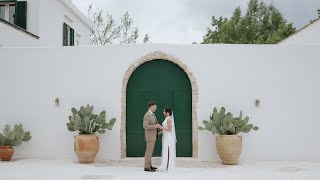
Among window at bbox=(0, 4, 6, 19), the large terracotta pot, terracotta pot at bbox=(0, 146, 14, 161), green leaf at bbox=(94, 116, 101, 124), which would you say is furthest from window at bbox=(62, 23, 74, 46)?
the large terracotta pot

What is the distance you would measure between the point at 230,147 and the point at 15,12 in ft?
33.7

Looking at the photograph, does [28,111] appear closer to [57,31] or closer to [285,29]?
[57,31]

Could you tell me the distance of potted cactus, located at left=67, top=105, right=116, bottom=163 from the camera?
33.9ft

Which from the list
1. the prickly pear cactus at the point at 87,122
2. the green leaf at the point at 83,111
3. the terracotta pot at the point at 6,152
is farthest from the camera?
the terracotta pot at the point at 6,152

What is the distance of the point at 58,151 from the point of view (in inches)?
444

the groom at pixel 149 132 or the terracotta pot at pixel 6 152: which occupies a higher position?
the groom at pixel 149 132

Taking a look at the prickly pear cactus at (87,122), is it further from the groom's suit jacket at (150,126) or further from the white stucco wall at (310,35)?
the white stucco wall at (310,35)

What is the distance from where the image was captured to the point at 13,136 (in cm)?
1073

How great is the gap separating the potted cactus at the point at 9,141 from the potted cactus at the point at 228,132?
4.96 meters

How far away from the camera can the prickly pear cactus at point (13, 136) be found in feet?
35.2

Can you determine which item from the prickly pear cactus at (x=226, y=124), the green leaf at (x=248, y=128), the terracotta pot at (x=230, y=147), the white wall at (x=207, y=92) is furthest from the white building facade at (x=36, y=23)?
the green leaf at (x=248, y=128)

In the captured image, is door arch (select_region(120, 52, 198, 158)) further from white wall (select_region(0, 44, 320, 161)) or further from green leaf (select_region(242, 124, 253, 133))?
green leaf (select_region(242, 124, 253, 133))

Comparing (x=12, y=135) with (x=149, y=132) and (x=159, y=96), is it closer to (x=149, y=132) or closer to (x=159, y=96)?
(x=149, y=132)

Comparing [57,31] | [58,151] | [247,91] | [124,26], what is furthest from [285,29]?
[58,151]
